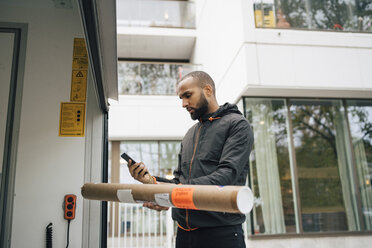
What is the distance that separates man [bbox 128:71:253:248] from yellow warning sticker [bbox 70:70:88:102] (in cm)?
76

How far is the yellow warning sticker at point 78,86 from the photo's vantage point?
209 cm

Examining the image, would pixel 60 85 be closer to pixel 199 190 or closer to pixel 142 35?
pixel 199 190

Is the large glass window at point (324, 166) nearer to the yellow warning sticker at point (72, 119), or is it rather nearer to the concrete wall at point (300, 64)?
the concrete wall at point (300, 64)

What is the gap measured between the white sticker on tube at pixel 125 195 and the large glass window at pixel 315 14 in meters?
4.45

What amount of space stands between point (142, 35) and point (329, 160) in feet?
19.6

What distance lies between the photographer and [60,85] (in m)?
2.08

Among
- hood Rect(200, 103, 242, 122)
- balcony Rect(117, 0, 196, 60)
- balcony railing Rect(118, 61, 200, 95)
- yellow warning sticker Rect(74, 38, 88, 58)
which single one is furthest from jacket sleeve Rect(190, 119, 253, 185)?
balcony Rect(117, 0, 196, 60)

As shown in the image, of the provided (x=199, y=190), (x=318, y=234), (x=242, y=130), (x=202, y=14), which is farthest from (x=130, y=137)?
(x=199, y=190)

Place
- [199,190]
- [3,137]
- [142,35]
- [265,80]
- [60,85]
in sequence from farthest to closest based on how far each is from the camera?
[142,35] → [265,80] → [60,85] → [3,137] → [199,190]

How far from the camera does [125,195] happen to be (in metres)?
1.23

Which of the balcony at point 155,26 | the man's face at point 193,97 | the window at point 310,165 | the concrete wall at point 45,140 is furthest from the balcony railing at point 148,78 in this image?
the man's face at point 193,97

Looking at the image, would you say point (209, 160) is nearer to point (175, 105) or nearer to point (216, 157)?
point (216, 157)

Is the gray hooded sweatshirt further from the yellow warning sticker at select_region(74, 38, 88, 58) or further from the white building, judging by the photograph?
the yellow warning sticker at select_region(74, 38, 88, 58)

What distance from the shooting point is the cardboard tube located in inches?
33.3
